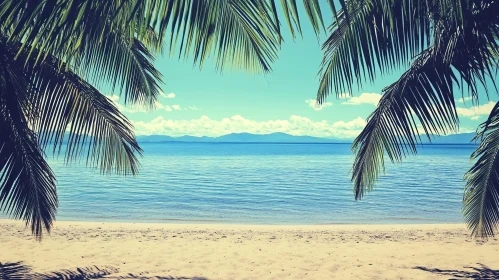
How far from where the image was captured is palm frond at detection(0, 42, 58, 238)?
3.86m

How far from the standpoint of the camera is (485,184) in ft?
14.4

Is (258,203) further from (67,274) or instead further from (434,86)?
(434,86)

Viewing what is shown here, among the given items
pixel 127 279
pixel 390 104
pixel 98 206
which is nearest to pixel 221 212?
pixel 98 206

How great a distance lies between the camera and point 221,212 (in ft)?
59.8

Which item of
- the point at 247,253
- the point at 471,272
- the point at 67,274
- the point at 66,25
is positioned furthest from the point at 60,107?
the point at 471,272

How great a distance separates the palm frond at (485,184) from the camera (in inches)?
168

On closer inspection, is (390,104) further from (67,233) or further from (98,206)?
(98,206)

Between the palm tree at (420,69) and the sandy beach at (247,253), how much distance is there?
3.00 metres

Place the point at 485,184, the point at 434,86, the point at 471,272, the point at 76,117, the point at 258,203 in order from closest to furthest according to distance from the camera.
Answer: the point at 434,86
the point at 76,117
the point at 485,184
the point at 471,272
the point at 258,203

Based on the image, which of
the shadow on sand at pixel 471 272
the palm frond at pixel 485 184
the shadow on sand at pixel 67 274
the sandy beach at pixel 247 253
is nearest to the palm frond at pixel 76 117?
the shadow on sand at pixel 67 274

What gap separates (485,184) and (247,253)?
5.35 metres

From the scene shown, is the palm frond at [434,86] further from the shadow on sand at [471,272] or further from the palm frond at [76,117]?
the shadow on sand at [471,272]

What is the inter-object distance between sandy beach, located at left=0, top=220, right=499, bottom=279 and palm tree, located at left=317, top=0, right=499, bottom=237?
118 inches

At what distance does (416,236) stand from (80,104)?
9700mm
